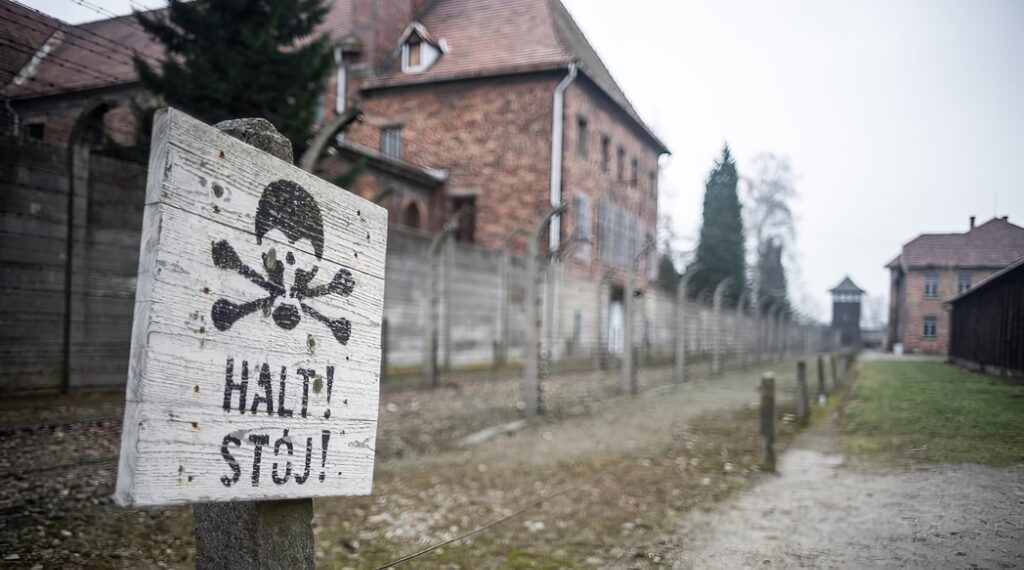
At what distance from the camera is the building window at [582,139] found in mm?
22641

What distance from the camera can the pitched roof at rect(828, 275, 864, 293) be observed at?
120 inches

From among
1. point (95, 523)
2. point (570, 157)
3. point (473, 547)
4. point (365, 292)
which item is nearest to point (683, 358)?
point (570, 157)

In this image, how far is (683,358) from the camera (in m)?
15.6

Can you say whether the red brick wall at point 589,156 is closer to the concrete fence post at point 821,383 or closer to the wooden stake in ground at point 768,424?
the concrete fence post at point 821,383

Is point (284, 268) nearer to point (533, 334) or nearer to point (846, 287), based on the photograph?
point (846, 287)

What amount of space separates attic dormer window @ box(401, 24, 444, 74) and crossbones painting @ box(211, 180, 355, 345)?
22753mm

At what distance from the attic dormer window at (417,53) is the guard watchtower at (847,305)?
835 inches

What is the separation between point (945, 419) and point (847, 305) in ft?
3.86

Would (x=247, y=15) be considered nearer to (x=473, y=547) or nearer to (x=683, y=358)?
(x=473, y=547)

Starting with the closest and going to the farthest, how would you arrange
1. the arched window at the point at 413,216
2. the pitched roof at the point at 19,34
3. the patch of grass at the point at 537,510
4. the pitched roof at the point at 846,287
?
the pitched roof at the point at 846,287 → the pitched roof at the point at 19,34 → the patch of grass at the point at 537,510 → the arched window at the point at 413,216

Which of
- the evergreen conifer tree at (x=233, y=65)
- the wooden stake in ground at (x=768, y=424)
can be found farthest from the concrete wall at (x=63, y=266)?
the wooden stake in ground at (x=768, y=424)

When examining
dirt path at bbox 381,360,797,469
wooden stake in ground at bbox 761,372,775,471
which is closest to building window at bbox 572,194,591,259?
dirt path at bbox 381,360,797,469

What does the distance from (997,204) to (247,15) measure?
10611 millimetres

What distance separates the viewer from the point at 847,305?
3568 mm
